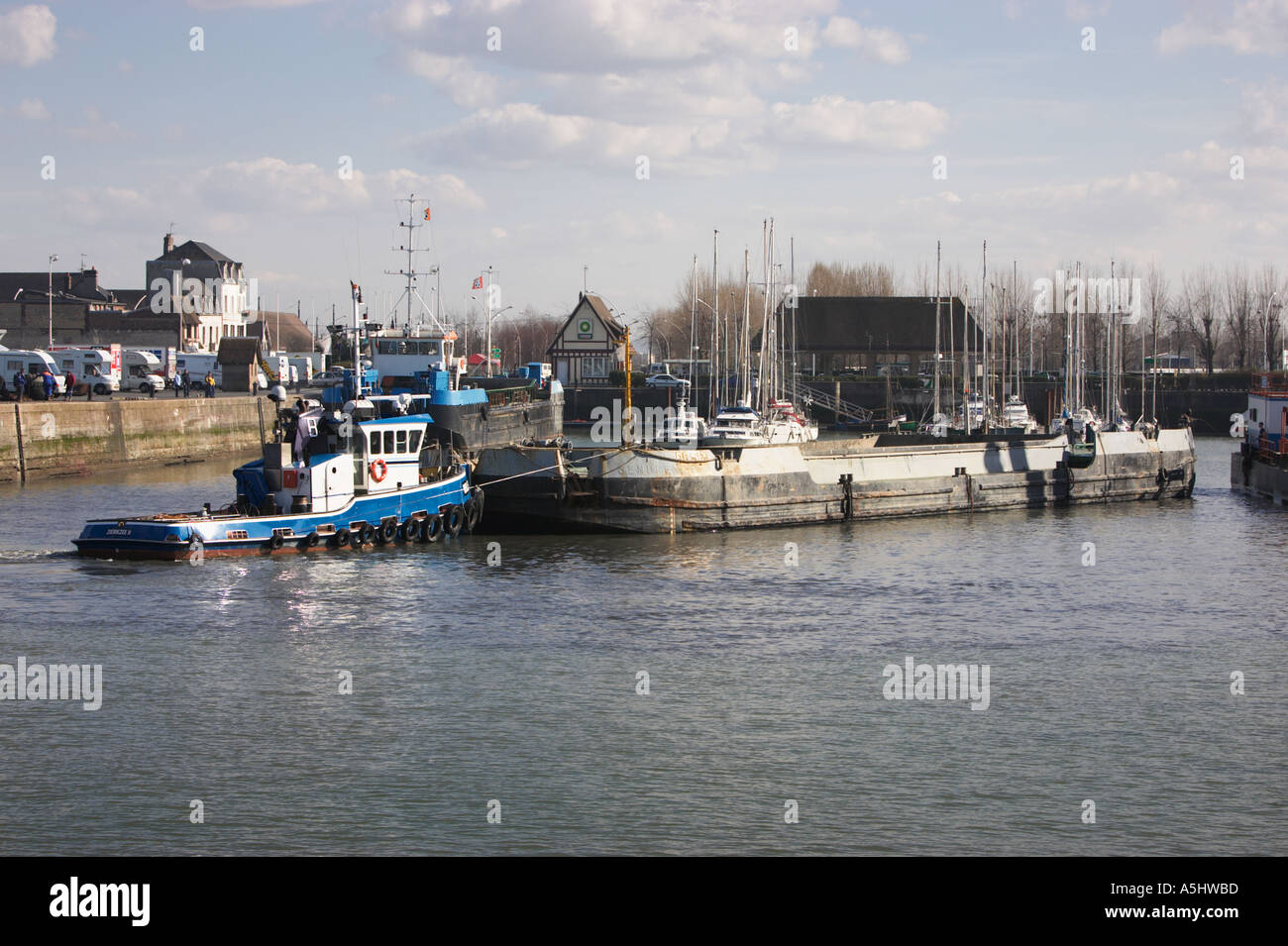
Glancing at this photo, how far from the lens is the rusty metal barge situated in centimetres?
3675

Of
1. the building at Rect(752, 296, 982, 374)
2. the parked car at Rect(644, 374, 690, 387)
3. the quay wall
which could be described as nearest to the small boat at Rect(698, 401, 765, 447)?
the quay wall

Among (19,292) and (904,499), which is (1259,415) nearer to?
(904,499)

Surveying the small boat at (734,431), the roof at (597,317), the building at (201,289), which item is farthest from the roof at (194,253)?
the small boat at (734,431)

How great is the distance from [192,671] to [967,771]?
41.0 ft

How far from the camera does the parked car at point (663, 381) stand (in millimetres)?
94375

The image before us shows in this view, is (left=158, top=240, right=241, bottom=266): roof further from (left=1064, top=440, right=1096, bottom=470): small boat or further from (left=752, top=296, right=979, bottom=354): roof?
(left=1064, top=440, right=1096, bottom=470): small boat

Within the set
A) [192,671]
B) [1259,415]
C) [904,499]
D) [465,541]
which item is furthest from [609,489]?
[1259,415]

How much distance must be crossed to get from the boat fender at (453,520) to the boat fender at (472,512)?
372mm

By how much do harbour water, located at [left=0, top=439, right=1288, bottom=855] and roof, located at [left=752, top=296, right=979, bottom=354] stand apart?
8124 cm

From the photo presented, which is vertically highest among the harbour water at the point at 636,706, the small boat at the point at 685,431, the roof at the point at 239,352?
the roof at the point at 239,352

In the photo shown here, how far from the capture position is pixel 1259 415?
55750mm

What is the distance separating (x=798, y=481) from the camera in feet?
132

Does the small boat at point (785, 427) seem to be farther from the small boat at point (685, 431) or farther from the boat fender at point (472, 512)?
the boat fender at point (472, 512)

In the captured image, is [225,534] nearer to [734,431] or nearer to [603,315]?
[734,431]
